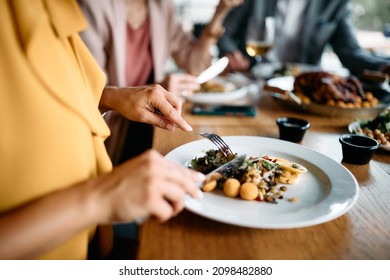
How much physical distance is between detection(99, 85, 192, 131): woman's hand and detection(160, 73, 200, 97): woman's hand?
1.35ft

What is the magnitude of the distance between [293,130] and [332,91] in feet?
1.52

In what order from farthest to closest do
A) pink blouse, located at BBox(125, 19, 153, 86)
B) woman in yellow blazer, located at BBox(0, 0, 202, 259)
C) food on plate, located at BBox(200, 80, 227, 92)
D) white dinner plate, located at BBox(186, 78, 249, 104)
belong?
pink blouse, located at BBox(125, 19, 153, 86), food on plate, located at BBox(200, 80, 227, 92), white dinner plate, located at BBox(186, 78, 249, 104), woman in yellow blazer, located at BBox(0, 0, 202, 259)

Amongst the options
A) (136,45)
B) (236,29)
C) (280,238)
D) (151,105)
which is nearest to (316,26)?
(236,29)

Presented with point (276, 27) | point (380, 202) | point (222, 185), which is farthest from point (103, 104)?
point (276, 27)

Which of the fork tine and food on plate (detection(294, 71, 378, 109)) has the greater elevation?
the fork tine

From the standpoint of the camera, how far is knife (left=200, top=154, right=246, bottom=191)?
2.53 ft

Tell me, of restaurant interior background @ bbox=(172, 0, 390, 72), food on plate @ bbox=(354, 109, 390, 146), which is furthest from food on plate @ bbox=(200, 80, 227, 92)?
restaurant interior background @ bbox=(172, 0, 390, 72)

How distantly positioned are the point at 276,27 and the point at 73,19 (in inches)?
108

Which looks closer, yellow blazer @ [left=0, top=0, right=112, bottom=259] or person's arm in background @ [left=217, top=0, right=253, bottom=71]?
yellow blazer @ [left=0, top=0, right=112, bottom=259]

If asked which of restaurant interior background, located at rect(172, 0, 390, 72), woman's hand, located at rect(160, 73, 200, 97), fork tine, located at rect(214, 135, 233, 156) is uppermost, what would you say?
fork tine, located at rect(214, 135, 233, 156)

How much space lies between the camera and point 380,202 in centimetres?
80

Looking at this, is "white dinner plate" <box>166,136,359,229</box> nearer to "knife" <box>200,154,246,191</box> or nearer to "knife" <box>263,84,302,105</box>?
"knife" <box>200,154,246,191</box>

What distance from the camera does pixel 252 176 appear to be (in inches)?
30.9

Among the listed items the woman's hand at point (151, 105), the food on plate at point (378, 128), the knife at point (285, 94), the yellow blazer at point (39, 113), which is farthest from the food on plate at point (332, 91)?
the yellow blazer at point (39, 113)
